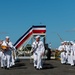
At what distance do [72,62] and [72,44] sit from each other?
1.26 metres

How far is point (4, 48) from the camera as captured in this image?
1897 centimetres

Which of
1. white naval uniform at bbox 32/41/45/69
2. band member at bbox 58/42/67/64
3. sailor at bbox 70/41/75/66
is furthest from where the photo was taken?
band member at bbox 58/42/67/64

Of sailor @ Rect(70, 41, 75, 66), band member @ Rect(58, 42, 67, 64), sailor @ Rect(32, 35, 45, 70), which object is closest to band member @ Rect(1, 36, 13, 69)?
sailor @ Rect(32, 35, 45, 70)

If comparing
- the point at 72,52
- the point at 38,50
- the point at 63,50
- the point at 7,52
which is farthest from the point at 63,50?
the point at 7,52

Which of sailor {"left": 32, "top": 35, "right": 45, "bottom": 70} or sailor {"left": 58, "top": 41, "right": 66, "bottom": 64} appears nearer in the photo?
sailor {"left": 32, "top": 35, "right": 45, "bottom": 70}

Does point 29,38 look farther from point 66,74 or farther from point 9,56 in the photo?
point 66,74

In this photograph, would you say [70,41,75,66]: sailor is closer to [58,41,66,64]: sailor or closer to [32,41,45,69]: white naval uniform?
[58,41,66,64]: sailor

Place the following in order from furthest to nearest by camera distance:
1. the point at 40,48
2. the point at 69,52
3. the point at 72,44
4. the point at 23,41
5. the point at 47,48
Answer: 1. the point at 47,48
2. the point at 23,41
3. the point at 69,52
4. the point at 72,44
5. the point at 40,48

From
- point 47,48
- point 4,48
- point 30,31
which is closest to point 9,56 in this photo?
point 4,48

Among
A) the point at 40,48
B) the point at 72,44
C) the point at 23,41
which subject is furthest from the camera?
the point at 23,41

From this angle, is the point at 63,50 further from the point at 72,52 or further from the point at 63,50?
the point at 72,52

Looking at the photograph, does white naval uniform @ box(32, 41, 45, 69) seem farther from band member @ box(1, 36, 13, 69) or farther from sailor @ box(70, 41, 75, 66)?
sailor @ box(70, 41, 75, 66)

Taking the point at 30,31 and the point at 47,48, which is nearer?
the point at 30,31

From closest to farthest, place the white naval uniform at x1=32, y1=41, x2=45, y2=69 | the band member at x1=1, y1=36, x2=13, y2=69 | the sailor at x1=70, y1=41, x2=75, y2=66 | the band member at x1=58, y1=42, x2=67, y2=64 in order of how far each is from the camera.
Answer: the white naval uniform at x1=32, y1=41, x2=45, y2=69 → the band member at x1=1, y1=36, x2=13, y2=69 → the sailor at x1=70, y1=41, x2=75, y2=66 → the band member at x1=58, y1=42, x2=67, y2=64
